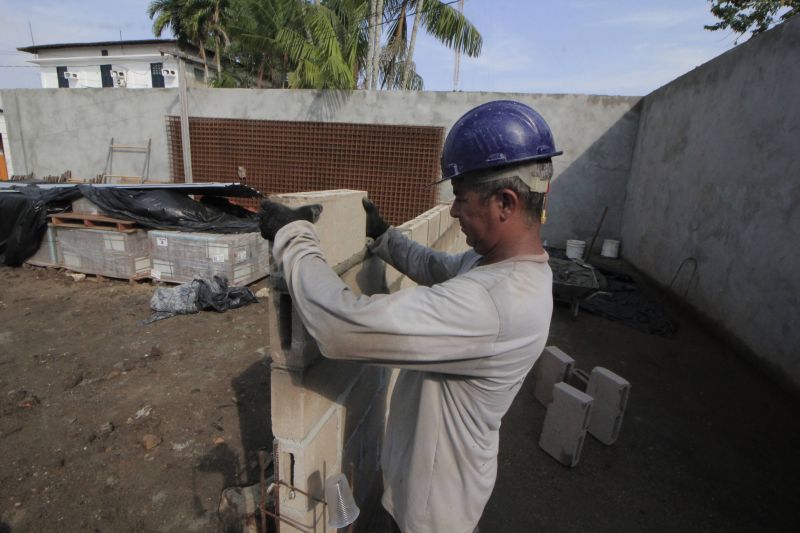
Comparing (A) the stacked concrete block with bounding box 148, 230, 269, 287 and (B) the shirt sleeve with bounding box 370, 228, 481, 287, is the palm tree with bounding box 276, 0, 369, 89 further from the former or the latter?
(B) the shirt sleeve with bounding box 370, 228, 481, 287

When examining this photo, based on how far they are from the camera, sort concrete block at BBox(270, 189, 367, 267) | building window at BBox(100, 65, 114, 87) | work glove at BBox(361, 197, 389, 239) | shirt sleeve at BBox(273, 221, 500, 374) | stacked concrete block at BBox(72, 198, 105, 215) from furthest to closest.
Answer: building window at BBox(100, 65, 114, 87) < stacked concrete block at BBox(72, 198, 105, 215) < work glove at BBox(361, 197, 389, 239) < concrete block at BBox(270, 189, 367, 267) < shirt sleeve at BBox(273, 221, 500, 374)

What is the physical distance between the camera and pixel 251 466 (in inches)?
102

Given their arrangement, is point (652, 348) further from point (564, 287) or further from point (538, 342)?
point (538, 342)

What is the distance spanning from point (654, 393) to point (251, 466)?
3.63 meters

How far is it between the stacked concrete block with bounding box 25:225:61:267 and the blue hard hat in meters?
7.02

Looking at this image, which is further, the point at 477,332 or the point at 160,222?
the point at 160,222

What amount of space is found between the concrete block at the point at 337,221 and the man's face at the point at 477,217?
1.36 feet

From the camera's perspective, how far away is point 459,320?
913mm

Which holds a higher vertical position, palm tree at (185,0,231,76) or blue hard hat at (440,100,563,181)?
palm tree at (185,0,231,76)

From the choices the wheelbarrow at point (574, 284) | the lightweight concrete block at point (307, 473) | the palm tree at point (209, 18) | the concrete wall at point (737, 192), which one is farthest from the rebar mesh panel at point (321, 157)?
the palm tree at point (209, 18)

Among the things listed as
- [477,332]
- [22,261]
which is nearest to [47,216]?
[22,261]

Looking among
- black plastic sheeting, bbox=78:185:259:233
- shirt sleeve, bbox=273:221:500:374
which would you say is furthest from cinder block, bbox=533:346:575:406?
black plastic sheeting, bbox=78:185:259:233

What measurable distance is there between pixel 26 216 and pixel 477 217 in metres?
7.20

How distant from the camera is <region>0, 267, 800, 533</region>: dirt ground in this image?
239 cm
